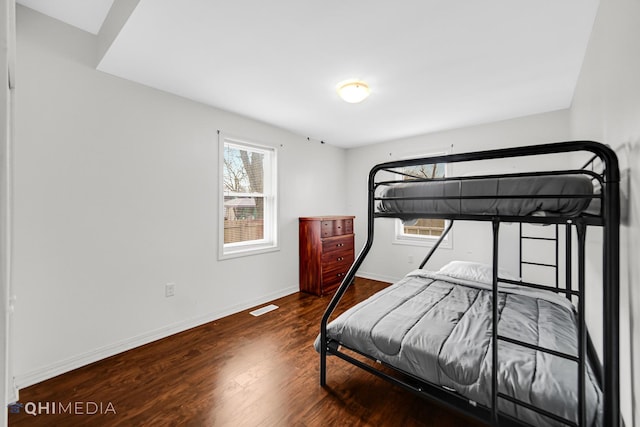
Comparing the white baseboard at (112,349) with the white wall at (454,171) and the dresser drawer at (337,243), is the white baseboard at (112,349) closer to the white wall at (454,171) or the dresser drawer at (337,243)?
the dresser drawer at (337,243)

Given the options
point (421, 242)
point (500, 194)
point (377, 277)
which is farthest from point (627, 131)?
point (377, 277)

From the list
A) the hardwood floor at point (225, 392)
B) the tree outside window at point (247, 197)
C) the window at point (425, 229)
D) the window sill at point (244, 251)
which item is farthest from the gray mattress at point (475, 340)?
the tree outside window at point (247, 197)

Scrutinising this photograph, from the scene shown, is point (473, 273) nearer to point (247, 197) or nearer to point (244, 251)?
point (244, 251)

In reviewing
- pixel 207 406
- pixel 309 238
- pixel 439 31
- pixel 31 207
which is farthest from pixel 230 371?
pixel 439 31

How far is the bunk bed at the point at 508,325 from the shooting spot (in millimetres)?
1003

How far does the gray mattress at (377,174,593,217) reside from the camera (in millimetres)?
1093

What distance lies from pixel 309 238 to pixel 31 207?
2.75 m

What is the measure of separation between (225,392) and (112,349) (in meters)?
1.19

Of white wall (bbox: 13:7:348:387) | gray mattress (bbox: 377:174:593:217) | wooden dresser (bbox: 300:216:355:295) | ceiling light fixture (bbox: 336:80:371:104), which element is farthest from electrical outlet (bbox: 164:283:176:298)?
ceiling light fixture (bbox: 336:80:371:104)

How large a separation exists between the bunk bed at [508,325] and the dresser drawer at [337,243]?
177 cm

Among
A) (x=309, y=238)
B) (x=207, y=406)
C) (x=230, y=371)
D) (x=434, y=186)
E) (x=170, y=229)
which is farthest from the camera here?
(x=309, y=238)

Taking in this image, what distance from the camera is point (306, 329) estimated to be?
8.71 feet

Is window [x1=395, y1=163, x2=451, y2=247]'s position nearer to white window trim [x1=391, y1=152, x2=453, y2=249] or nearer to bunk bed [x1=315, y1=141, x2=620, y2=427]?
white window trim [x1=391, y1=152, x2=453, y2=249]

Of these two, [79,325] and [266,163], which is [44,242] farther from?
[266,163]
